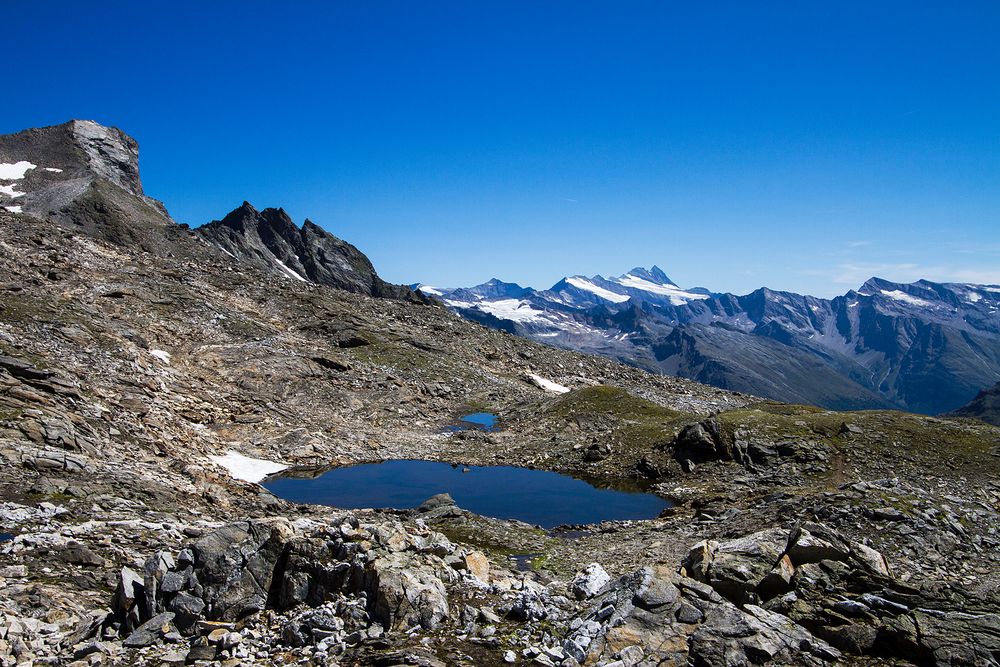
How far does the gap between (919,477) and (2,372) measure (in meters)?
62.1

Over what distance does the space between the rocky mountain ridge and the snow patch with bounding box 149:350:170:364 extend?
99 centimetres

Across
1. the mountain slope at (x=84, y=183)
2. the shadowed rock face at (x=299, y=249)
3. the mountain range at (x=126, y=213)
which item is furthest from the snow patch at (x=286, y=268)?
the mountain slope at (x=84, y=183)

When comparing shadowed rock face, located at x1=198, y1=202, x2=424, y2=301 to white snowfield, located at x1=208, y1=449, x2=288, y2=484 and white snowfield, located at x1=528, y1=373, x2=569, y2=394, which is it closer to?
white snowfield, located at x1=528, y1=373, x2=569, y2=394

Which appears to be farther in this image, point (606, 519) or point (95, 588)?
point (606, 519)

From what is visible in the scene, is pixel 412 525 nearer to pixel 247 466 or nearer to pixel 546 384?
pixel 247 466

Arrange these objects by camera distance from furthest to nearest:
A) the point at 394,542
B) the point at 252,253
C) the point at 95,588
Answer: the point at 252,253, the point at 394,542, the point at 95,588

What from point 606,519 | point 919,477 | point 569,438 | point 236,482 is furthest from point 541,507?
point 919,477

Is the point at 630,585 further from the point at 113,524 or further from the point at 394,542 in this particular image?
the point at 113,524

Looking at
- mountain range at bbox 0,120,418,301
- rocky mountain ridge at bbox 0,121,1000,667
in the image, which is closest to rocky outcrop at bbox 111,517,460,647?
rocky mountain ridge at bbox 0,121,1000,667

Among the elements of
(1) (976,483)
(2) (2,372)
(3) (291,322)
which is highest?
(3) (291,322)

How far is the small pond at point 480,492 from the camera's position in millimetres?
41728

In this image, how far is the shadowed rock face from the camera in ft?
515

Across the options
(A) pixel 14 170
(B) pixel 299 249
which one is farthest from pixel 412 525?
(B) pixel 299 249

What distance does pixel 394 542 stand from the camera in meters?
22.4
